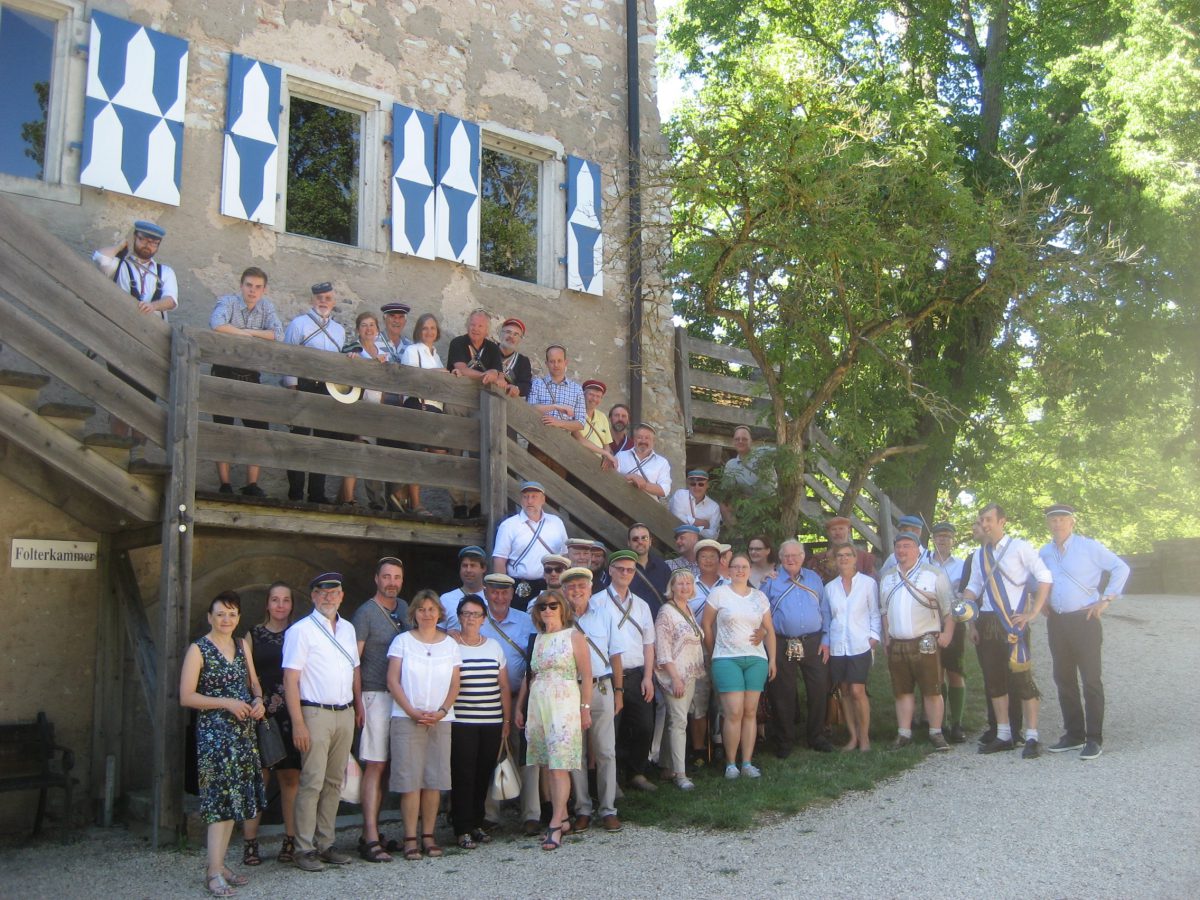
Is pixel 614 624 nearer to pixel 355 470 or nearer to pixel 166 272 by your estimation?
pixel 355 470

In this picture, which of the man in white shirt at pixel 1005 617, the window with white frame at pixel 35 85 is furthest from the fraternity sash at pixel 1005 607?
the window with white frame at pixel 35 85

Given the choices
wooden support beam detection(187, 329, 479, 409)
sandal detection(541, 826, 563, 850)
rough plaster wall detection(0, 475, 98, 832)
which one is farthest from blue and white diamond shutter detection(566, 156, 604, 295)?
sandal detection(541, 826, 563, 850)

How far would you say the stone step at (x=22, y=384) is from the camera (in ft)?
23.4

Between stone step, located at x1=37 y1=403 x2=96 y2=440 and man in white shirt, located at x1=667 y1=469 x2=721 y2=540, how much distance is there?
506 centimetres

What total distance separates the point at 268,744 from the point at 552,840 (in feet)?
5.67

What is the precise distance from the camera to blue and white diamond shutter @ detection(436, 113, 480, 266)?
11.4 metres

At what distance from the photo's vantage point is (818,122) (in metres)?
9.91

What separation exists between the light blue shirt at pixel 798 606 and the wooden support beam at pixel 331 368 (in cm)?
275

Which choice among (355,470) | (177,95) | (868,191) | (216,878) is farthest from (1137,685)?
(177,95)

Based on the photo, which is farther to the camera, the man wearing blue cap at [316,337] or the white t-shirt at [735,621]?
the man wearing blue cap at [316,337]

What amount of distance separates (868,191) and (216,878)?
22.4ft

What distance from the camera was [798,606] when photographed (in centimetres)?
948

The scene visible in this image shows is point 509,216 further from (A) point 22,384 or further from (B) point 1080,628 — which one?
(B) point 1080,628

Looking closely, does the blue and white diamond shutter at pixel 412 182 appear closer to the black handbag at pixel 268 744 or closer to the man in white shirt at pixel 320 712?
the man in white shirt at pixel 320 712
